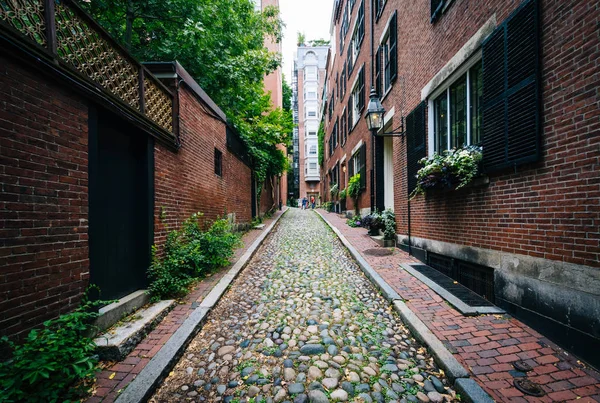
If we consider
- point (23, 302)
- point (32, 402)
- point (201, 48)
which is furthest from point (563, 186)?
point (201, 48)

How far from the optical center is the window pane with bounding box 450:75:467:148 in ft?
16.0

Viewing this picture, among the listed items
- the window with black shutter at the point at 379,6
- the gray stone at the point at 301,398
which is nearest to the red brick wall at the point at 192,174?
the gray stone at the point at 301,398

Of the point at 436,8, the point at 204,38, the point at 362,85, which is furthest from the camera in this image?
the point at 362,85

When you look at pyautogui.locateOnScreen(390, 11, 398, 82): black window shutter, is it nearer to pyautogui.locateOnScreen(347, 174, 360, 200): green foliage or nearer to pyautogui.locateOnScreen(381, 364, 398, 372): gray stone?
pyautogui.locateOnScreen(347, 174, 360, 200): green foliage

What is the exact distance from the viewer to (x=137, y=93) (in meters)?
4.11

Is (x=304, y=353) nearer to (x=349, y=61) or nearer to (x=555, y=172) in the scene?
(x=555, y=172)

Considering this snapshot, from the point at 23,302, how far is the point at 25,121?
1618 millimetres

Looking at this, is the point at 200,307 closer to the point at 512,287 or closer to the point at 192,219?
the point at 192,219

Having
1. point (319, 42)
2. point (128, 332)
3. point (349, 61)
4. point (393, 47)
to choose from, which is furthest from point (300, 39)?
point (128, 332)

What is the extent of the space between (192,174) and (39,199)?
3.49 m

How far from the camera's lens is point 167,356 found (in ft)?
8.98

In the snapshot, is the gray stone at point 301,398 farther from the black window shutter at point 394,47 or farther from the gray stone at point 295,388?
the black window shutter at point 394,47

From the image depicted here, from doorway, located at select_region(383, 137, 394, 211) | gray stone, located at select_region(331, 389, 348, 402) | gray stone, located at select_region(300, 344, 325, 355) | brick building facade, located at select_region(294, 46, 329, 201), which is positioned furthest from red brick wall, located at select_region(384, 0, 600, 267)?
brick building facade, located at select_region(294, 46, 329, 201)

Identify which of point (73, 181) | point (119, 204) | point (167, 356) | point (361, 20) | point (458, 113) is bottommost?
point (167, 356)
